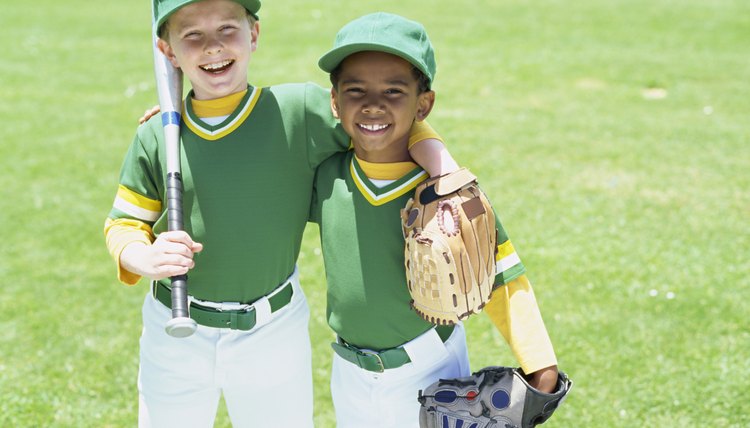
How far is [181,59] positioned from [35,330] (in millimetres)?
2991

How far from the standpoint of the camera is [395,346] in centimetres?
247

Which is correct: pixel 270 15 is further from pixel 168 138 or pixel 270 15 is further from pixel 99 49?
pixel 168 138

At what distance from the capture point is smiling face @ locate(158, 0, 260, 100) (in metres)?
2.32

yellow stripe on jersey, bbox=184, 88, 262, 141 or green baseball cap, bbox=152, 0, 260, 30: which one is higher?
green baseball cap, bbox=152, 0, 260, 30

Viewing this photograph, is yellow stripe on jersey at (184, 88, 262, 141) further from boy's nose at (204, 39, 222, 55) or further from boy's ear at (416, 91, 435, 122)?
boy's ear at (416, 91, 435, 122)

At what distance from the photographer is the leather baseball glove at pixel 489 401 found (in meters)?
2.28

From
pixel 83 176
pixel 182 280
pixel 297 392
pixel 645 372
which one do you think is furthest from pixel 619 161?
pixel 182 280

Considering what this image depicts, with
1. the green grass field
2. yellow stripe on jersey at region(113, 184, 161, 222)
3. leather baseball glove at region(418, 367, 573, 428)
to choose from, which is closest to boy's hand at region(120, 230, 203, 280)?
yellow stripe on jersey at region(113, 184, 161, 222)

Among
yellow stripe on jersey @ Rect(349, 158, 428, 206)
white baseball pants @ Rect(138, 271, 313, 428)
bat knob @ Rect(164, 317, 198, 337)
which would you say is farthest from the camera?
white baseball pants @ Rect(138, 271, 313, 428)

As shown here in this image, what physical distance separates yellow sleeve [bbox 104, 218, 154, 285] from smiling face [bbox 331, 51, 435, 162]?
0.71 m

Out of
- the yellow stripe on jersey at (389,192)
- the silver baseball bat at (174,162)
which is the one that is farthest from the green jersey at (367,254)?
the silver baseball bat at (174,162)

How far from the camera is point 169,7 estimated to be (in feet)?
7.55

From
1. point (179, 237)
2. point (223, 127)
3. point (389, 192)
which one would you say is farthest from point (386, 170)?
point (179, 237)

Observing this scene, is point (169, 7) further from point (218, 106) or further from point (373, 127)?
point (373, 127)
